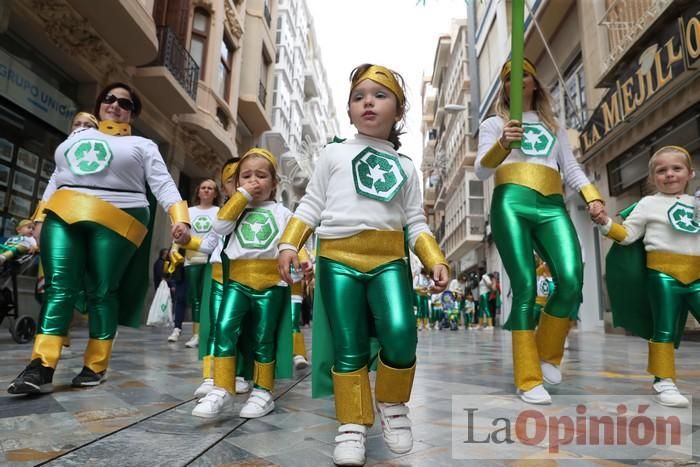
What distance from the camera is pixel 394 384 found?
1.93m

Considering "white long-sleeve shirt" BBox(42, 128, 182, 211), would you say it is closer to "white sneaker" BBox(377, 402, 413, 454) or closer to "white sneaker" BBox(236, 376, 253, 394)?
"white sneaker" BBox(236, 376, 253, 394)

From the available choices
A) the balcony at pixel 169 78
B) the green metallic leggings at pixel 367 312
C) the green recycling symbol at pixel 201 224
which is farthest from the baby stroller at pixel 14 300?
the balcony at pixel 169 78

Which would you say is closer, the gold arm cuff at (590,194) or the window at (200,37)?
the gold arm cuff at (590,194)

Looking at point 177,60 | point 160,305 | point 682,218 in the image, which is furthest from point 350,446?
point 177,60

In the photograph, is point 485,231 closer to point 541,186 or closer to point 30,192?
point 30,192

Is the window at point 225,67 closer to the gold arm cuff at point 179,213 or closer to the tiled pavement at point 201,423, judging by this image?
the tiled pavement at point 201,423

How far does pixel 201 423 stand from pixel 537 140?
8.54 feet

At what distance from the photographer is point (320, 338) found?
2105 millimetres

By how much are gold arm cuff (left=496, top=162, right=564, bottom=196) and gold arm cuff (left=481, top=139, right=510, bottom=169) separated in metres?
0.12

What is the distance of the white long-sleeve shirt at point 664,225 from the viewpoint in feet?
10.1

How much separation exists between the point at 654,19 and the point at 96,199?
9848 mm

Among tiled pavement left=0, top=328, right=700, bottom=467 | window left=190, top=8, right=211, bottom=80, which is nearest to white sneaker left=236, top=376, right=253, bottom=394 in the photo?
tiled pavement left=0, top=328, right=700, bottom=467

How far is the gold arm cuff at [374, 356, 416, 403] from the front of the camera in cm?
192

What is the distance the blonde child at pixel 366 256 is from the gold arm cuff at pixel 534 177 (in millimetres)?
1132
